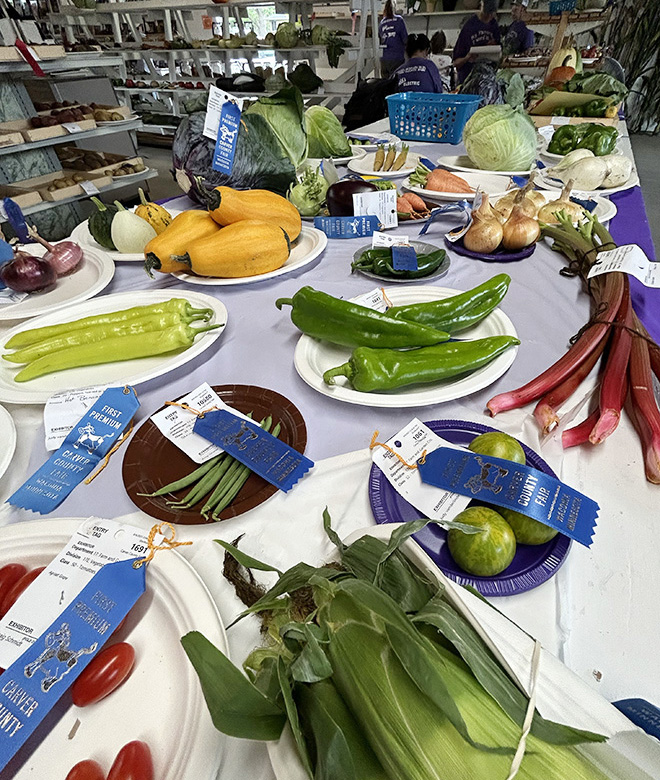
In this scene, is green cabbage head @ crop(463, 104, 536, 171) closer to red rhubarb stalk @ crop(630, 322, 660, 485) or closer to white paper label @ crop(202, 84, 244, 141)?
white paper label @ crop(202, 84, 244, 141)

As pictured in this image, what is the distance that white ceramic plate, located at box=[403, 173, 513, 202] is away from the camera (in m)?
2.12

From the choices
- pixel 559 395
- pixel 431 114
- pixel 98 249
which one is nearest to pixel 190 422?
pixel 559 395

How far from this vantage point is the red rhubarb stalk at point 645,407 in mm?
882

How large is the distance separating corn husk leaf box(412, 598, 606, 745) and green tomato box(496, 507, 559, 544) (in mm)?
282

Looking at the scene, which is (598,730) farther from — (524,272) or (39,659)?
(524,272)

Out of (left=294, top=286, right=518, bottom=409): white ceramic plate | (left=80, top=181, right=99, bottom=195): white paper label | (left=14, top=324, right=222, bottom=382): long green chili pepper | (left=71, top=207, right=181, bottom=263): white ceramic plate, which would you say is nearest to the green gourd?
(left=71, top=207, right=181, bottom=263): white ceramic plate

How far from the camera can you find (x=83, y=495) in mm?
930

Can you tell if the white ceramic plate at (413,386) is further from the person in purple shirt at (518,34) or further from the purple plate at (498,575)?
the person in purple shirt at (518,34)

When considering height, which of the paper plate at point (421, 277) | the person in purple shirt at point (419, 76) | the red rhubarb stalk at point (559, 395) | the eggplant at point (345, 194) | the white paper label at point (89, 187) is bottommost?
the white paper label at point (89, 187)

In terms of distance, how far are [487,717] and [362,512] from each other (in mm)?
434

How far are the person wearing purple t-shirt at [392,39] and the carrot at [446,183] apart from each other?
4025 mm

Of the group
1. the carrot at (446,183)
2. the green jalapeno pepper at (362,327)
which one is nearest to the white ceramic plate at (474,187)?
the carrot at (446,183)

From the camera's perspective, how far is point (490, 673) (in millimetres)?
462

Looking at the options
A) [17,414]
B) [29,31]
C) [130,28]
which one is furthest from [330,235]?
[130,28]
